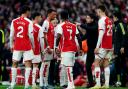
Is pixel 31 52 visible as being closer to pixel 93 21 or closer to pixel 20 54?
pixel 20 54

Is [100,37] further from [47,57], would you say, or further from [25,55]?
[25,55]

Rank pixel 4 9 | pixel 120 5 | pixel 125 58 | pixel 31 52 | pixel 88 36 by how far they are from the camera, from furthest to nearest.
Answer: pixel 4 9 → pixel 120 5 → pixel 125 58 → pixel 88 36 → pixel 31 52

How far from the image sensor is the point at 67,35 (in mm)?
20891

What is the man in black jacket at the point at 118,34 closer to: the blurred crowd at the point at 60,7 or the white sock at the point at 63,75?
the white sock at the point at 63,75

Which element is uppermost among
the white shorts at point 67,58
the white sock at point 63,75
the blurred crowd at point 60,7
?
the blurred crowd at point 60,7

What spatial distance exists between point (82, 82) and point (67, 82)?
12.6 ft

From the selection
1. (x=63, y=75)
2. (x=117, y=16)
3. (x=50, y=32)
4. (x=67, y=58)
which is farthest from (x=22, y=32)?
(x=117, y=16)

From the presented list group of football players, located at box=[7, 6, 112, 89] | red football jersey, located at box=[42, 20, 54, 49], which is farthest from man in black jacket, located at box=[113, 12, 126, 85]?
red football jersey, located at box=[42, 20, 54, 49]

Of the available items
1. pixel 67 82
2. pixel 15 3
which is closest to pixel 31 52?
pixel 67 82

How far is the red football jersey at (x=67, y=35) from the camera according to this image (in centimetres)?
2082

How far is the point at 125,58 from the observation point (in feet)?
81.6

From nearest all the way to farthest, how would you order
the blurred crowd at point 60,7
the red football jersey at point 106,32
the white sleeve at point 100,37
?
the white sleeve at point 100,37
the red football jersey at point 106,32
the blurred crowd at point 60,7

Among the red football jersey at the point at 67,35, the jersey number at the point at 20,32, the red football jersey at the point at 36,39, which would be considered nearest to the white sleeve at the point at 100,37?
the red football jersey at the point at 67,35

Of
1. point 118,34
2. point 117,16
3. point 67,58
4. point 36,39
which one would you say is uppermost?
point 117,16
